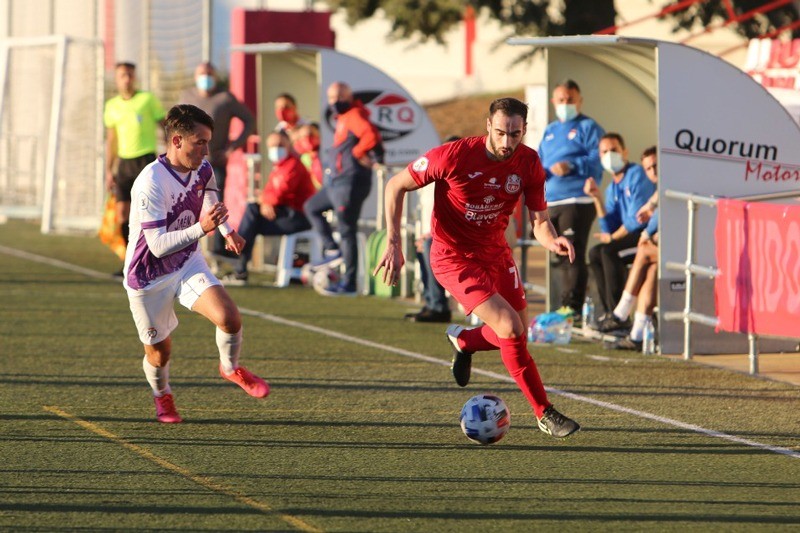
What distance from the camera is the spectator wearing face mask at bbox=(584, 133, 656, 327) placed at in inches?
477

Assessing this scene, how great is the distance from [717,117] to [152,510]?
6488mm

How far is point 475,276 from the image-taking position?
8203mm

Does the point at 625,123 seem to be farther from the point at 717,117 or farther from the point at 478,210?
the point at 478,210

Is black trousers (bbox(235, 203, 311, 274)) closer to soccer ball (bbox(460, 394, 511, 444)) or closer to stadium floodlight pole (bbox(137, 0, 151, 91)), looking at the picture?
soccer ball (bbox(460, 394, 511, 444))

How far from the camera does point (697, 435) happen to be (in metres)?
8.37

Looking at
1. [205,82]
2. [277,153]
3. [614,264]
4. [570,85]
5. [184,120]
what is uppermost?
[205,82]

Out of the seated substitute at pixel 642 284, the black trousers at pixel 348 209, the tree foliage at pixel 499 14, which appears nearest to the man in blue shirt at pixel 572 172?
the seated substitute at pixel 642 284

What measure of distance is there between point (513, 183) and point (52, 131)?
1779cm

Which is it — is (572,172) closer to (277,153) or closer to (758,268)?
(758,268)

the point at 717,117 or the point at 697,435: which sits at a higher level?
the point at 717,117

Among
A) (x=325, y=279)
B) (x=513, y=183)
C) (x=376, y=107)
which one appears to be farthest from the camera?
(x=376, y=107)

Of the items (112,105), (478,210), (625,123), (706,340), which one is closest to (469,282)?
(478,210)

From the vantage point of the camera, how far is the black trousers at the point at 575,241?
41.6 ft

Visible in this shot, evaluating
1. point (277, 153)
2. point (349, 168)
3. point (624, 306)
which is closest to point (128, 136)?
point (277, 153)
